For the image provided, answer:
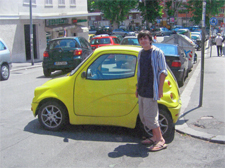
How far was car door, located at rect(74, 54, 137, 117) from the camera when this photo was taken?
5.27 m

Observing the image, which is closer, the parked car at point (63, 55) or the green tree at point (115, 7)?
the parked car at point (63, 55)

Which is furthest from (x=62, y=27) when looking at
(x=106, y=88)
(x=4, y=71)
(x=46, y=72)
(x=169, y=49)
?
(x=106, y=88)

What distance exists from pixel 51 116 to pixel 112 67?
1478mm

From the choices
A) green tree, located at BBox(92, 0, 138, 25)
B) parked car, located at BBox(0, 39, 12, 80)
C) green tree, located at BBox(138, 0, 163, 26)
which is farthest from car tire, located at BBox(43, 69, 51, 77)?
green tree, located at BBox(138, 0, 163, 26)

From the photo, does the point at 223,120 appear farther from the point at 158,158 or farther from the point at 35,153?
the point at 35,153

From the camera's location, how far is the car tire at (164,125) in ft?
17.3

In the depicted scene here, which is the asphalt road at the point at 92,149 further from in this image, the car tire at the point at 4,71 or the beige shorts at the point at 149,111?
the car tire at the point at 4,71

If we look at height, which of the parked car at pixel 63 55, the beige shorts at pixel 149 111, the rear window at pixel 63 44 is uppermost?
the rear window at pixel 63 44

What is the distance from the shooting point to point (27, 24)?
932 inches

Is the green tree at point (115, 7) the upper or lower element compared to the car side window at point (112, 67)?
upper

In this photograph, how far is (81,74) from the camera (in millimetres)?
5461

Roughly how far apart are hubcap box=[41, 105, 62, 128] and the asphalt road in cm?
17

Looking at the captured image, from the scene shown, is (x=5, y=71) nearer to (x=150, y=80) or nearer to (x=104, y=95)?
(x=104, y=95)

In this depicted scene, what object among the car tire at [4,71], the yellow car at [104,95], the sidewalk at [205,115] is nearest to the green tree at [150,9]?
the car tire at [4,71]
